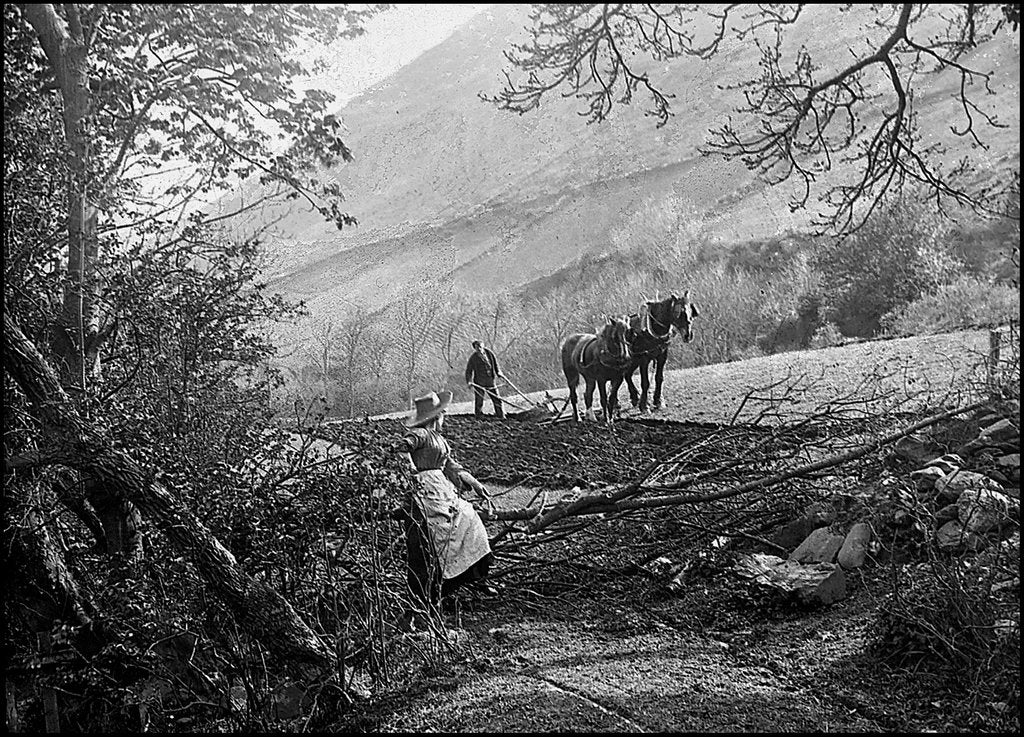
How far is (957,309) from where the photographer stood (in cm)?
909

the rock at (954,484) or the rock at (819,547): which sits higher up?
the rock at (954,484)

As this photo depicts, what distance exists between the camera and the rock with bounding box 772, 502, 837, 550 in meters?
5.70

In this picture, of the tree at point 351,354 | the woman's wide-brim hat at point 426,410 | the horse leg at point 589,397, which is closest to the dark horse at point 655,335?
the horse leg at point 589,397

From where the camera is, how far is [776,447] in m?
7.20

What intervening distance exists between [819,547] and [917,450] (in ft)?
4.51

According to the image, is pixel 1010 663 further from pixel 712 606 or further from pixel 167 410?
pixel 167 410

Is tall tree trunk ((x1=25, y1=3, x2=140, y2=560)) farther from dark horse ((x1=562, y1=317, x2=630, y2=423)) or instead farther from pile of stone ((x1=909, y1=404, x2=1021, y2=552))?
dark horse ((x1=562, y1=317, x2=630, y2=423))

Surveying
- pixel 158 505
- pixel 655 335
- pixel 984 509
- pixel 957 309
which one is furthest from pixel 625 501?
pixel 957 309

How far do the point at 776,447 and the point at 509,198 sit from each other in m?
3.27

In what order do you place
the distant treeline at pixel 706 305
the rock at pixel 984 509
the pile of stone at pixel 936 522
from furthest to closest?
the distant treeline at pixel 706 305
the pile of stone at pixel 936 522
the rock at pixel 984 509

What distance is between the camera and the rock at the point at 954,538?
14.3 ft

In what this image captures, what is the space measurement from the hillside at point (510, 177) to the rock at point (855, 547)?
2242 millimetres

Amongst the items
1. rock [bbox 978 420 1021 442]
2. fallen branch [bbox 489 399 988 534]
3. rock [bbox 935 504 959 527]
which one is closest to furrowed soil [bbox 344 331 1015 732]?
fallen branch [bbox 489 399 988 534]

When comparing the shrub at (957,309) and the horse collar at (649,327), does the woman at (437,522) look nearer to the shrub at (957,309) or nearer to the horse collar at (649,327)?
the horse collar at (649,327)
